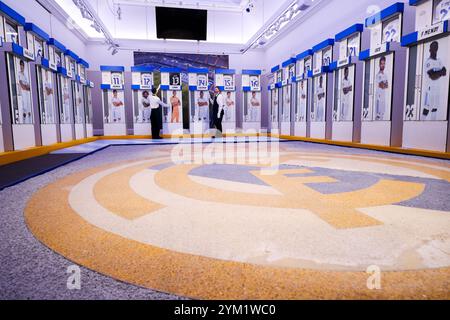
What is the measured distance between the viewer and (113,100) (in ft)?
35.3

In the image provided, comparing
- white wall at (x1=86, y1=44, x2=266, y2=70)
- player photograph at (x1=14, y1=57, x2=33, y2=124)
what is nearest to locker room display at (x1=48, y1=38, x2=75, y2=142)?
player photograph at (x1=14, y1=57, x2=33, y2=124)

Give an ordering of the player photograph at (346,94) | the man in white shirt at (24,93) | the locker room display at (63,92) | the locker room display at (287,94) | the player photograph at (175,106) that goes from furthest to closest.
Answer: the player photograph at (175,106) < the locker room display at (287,94) < the locker room display at (63,92) < the player photograph at (346,94) < the man in white shirt at (24,93)

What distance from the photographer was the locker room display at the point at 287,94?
9.84 m

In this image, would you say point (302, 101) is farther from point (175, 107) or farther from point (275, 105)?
point (175, 107)

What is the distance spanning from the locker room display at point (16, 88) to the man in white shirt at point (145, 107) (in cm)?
506

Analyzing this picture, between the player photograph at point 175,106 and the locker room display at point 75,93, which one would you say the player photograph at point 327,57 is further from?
the locker room display at point 75,93

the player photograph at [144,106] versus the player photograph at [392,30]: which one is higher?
the player photograph at [392,30]

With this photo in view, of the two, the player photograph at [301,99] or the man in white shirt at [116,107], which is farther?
the man in white shirt at [116,107]

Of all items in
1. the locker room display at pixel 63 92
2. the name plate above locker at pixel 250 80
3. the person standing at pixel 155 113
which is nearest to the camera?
the locker room display at pixel 63 92

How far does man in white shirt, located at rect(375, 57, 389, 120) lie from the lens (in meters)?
5.73

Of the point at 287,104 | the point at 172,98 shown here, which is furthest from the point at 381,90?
the point at 172,98

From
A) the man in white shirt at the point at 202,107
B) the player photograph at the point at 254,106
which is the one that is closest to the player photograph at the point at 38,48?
the man in white shirt at the point at 202,107

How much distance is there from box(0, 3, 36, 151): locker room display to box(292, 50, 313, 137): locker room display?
7.18 m

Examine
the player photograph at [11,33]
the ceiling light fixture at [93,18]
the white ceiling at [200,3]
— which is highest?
the white ceiling at [200,3]
